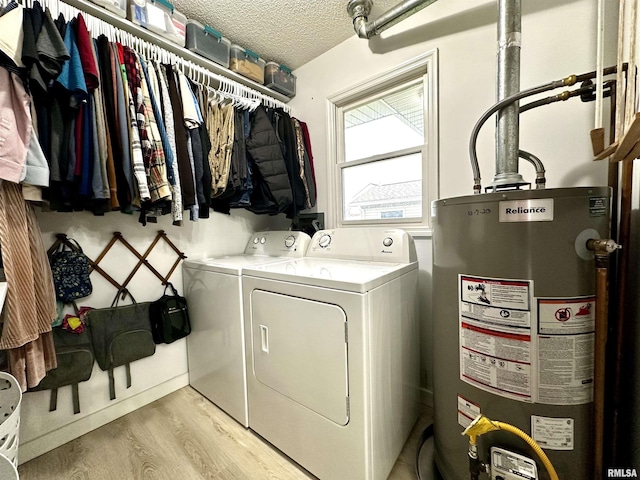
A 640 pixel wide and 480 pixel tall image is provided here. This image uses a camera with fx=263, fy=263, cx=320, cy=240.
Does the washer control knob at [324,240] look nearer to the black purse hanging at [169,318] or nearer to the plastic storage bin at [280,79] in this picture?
the black purse hanging at [169,318]

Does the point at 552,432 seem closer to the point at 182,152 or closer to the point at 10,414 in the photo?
the point at 10,414

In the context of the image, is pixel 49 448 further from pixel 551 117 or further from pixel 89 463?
pixel 551 117

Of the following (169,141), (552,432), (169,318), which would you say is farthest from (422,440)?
(169,141)

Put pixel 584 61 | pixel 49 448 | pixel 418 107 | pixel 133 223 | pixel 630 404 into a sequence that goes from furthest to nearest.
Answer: pixel 418 107
pixel 133 223
pixel 49 448
pixel 584 61
pixel 630 404

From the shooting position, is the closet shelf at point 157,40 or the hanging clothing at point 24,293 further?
the closet shelf at point 157,40

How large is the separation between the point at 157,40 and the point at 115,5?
234 mm

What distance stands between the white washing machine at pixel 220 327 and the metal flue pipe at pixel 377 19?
4.55 feet

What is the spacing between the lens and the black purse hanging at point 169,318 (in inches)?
67.2

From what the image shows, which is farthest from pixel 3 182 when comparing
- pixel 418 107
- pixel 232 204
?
pixel 418 107

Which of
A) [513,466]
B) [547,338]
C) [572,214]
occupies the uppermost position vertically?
[572,214]

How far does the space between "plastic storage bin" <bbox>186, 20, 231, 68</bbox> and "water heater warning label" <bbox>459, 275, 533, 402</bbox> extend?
2034mm

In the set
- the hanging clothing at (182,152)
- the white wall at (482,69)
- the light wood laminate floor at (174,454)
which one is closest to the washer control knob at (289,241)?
the hanging clothing at (182,152)

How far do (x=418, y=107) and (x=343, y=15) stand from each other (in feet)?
2.56

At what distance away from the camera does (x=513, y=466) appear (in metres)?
0.81
